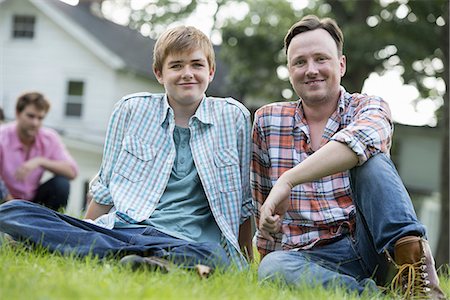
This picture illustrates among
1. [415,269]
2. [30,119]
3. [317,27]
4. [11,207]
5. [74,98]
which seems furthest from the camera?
[74,98]

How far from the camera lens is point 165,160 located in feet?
13.1

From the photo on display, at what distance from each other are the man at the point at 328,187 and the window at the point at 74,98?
1910cm

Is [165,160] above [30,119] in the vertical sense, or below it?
below

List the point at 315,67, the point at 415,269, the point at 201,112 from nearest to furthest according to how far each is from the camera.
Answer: the point at 415,269, the point at 315,67, the point at 201,112

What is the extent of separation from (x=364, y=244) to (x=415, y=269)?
14.2 inches

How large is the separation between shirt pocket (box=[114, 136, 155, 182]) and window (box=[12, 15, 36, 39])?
65.9 feet

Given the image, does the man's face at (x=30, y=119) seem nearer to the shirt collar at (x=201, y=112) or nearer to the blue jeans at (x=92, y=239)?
the shirt collar at (x=201, y=112)

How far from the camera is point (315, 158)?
3430 millimetres

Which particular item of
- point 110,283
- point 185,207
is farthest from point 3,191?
point 110,283

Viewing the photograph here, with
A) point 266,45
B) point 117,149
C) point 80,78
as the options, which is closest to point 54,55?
point 80,78

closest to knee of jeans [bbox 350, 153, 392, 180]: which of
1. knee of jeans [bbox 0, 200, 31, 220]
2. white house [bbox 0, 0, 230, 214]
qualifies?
knee of jeans [bbox 0, 200, 31, 220]

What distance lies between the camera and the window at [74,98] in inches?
888

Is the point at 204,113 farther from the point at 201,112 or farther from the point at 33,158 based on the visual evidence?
the point at 33,158

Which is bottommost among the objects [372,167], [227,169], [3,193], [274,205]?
[3,193]
